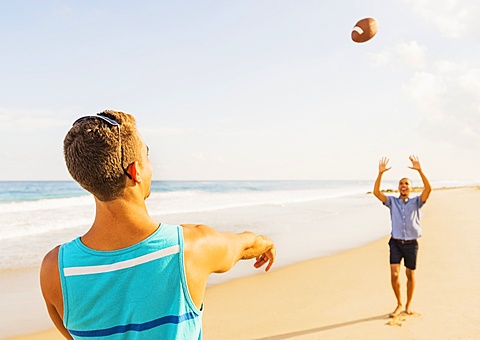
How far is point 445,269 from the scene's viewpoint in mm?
9805

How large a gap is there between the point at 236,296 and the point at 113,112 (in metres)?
7.03

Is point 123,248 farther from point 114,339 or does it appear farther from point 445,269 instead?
point 445,269

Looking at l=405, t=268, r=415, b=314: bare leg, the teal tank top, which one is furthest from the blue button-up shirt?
the teal tank top

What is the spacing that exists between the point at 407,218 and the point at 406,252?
0.54 meters

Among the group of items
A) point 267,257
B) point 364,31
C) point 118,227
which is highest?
point 364,31

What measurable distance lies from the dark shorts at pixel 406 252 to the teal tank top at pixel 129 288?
6240 millimetres

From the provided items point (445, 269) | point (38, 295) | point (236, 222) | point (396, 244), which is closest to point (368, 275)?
point (445, 269)

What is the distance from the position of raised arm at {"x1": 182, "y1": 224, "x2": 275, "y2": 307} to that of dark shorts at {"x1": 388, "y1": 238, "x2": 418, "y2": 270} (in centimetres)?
591

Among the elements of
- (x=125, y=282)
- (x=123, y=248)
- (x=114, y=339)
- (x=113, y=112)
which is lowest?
(x=114, y=339)

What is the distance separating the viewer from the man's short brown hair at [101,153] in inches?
56.2

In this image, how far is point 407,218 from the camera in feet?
22.9

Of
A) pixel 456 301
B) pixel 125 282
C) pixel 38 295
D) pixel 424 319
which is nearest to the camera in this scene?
pixel 125 282

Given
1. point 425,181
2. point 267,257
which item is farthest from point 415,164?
point 267,257

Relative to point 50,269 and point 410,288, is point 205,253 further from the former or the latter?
point 410,288
